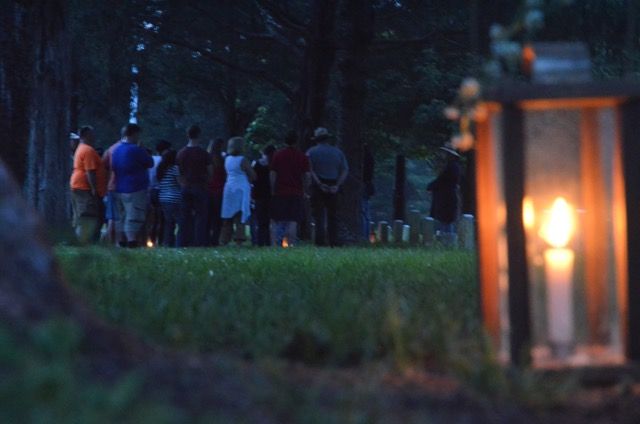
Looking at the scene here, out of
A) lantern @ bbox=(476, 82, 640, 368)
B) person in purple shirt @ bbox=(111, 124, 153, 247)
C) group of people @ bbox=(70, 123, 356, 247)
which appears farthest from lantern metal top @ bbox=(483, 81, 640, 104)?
person in purple shirt @ bbox=(111, 124, 153, 247)

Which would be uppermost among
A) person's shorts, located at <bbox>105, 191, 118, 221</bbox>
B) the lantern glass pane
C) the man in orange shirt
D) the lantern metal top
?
the man in orange shirt

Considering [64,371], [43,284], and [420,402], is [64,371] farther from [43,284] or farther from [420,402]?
[420,402]

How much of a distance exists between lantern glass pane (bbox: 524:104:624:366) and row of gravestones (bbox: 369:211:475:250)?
1669 cm

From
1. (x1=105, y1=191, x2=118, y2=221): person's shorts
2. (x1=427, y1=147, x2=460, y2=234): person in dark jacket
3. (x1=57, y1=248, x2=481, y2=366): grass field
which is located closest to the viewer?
(x1=57, y1=248, x2=481, y2=366): grass field

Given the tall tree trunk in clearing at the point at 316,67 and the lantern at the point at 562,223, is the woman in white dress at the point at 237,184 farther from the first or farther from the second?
the lantern at the point at 562,223

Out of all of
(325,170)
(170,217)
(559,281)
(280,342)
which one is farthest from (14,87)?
(559,281)

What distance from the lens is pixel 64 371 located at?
452 centimetres

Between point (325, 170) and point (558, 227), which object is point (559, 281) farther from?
point (325, 170)

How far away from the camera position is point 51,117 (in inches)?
1000

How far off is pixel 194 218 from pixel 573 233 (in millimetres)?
16778

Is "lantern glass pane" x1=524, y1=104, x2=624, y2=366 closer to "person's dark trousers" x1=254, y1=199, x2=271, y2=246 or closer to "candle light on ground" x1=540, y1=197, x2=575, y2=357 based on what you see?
"candle light on ground" x1=540, y1=197, x2=575, y2=357

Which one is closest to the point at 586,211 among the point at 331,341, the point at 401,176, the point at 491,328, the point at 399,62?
the point at 491,328

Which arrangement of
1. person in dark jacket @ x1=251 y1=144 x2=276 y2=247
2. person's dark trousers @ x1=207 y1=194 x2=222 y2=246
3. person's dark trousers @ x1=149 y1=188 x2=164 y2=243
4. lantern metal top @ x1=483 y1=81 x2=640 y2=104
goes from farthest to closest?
1. person's dark trousers @ x1=149 y1=188 x2=164 y2=243
2. person in dark jacket @ x1=251 y1=144 x2=276 y2=247
3. person's dark trousers @ x1=207 y1=194 x2=222 y2=246
4. lantern metal top @ x1=483 y1=81 x2=640 y2=104

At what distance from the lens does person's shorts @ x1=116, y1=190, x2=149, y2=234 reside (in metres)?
21.4
